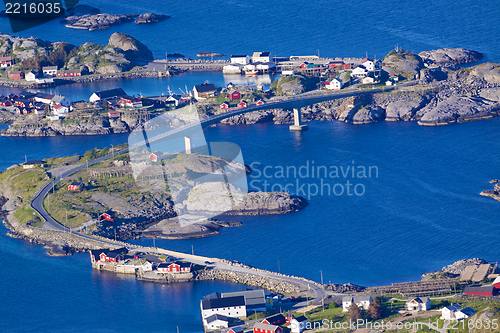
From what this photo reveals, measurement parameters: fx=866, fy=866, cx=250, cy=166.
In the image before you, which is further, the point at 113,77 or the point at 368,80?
the point at 113,77

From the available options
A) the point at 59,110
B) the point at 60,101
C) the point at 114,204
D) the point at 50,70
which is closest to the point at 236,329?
the point at 114,204

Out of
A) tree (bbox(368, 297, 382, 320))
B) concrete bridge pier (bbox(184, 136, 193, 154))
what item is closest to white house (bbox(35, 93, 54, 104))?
concrete bridge pier (bbox(184, 136, 193, 154))

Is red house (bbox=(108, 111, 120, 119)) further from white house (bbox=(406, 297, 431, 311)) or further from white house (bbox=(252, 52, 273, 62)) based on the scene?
white house (bbox=(406, 297, 431, 311))

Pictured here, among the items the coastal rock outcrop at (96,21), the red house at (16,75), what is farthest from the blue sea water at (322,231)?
the coastal rock outcrop at (96,21)

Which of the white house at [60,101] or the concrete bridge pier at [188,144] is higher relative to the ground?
the white house at [60,101]

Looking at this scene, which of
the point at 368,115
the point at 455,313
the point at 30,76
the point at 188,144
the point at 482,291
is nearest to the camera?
the point at 455,313

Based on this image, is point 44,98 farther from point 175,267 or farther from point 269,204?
point 175,267

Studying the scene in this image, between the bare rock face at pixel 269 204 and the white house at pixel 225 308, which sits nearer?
the white house at pixel 225 308

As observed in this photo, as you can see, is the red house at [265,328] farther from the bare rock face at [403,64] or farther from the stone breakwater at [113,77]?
the stone breakwater at [113,77]
